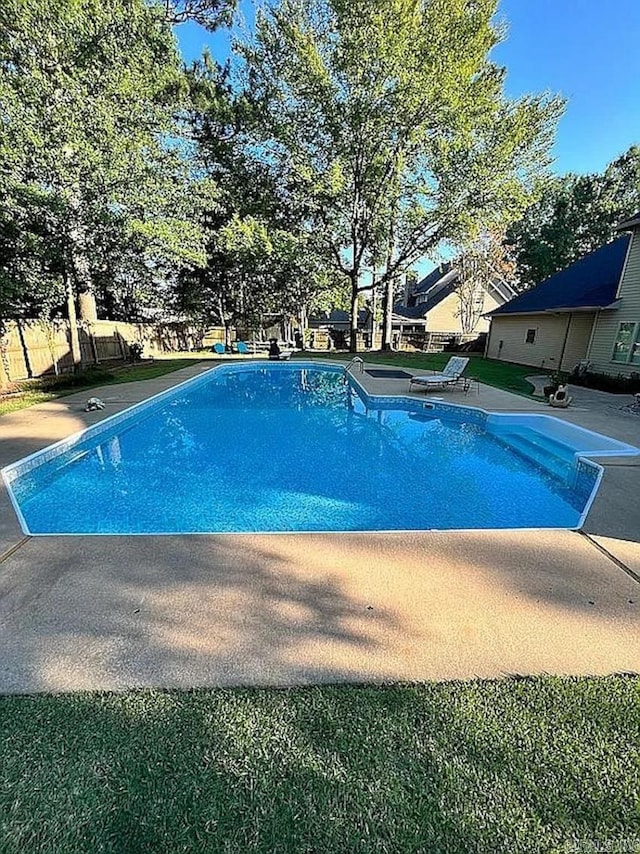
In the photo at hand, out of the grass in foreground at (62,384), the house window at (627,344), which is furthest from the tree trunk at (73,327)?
the house window at (627,344)

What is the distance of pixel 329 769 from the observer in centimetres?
176

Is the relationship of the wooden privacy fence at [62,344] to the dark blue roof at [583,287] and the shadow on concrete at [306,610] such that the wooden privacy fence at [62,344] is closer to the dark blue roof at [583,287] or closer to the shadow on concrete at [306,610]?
the shadow on concrete at [306,610]

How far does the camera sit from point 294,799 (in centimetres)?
165

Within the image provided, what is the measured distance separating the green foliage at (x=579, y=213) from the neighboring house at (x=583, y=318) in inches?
399

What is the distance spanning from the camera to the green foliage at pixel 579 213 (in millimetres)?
25656

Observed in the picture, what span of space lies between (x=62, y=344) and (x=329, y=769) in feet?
51.5

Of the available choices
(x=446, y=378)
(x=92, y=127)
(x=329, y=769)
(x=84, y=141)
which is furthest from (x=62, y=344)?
(x=329, y=769)

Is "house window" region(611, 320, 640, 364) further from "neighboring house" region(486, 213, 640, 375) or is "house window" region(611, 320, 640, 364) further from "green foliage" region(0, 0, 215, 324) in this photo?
"green foliage" region(0, 0, 215, 324)

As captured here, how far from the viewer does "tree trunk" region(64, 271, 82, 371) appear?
43.0ft

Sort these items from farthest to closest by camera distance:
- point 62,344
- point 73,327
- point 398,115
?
1. point 398,115
2. point 62,344
3. point 73,327

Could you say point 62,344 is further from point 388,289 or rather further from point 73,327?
point 388,289

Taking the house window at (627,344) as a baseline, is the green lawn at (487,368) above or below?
below

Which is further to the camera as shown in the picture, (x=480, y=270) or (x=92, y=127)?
(x=480, y=270)

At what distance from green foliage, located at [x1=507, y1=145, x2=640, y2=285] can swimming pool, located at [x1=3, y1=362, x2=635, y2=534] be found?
2270 cm
